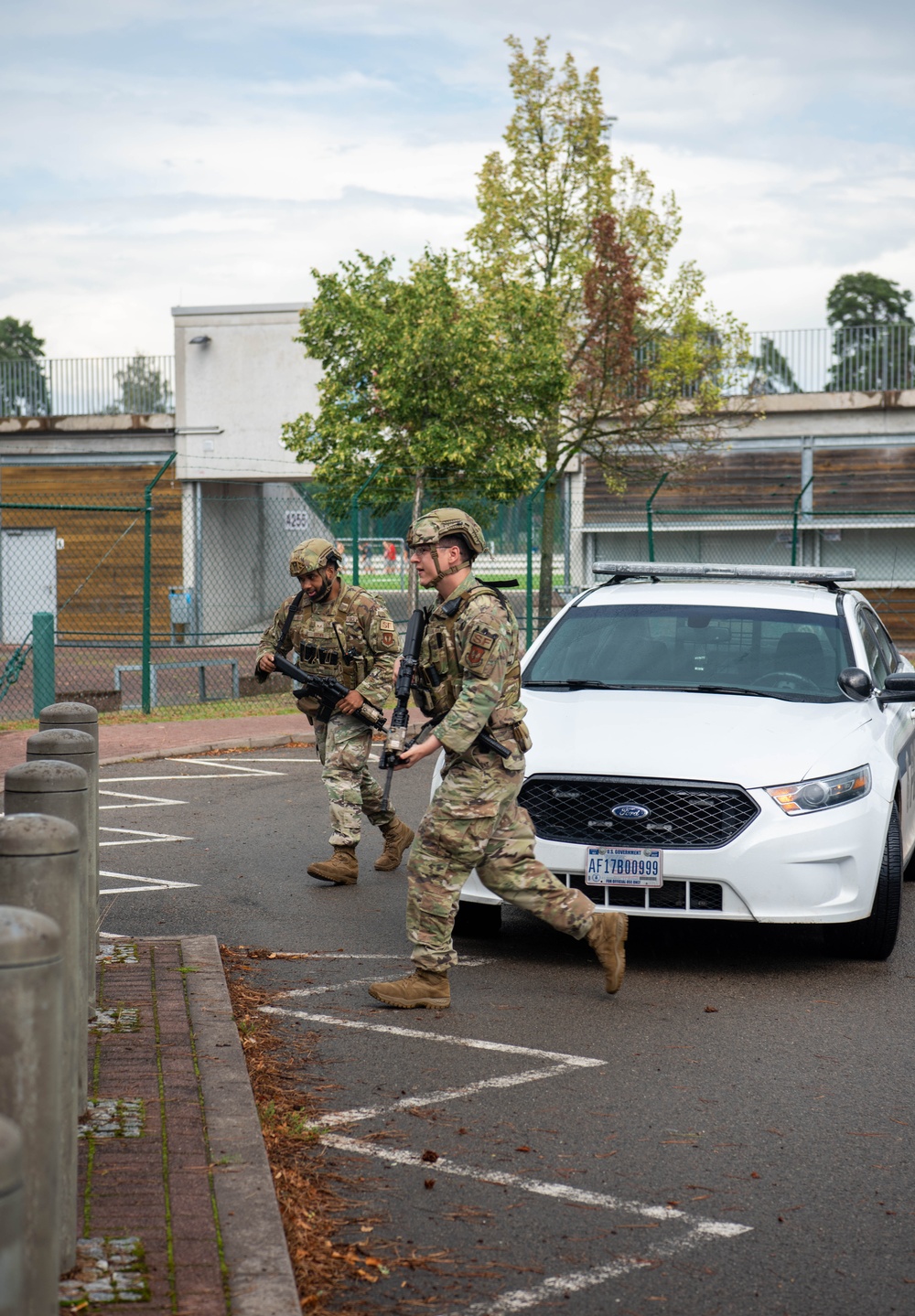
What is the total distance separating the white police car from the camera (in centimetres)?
610

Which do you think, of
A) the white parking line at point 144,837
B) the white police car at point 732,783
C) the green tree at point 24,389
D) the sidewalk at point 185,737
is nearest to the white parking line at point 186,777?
the sidewalk at point 185,737

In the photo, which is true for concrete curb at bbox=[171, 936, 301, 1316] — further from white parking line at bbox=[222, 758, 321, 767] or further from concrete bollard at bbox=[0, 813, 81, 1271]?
white parking line at bbox=[222, 758, 321, 767]

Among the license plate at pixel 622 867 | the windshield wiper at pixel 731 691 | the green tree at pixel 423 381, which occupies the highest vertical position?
the green tree at pixel 423 381

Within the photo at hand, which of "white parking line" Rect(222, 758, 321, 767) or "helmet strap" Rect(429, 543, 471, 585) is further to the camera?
"white parking line" Rect(222, 758, 321, 767)

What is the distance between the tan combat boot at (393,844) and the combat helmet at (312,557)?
1.59 meters

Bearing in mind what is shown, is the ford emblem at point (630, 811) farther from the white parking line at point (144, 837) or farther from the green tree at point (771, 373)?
the green tree at point (771, 373)

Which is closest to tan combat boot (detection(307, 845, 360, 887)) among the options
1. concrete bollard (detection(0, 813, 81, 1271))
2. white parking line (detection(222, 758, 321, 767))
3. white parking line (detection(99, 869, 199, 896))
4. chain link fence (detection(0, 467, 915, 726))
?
white parking line (detection(99, 869, 199, 896))

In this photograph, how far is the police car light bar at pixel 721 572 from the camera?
27.1 feet

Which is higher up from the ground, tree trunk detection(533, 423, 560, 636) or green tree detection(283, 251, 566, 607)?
green tree detection(283, 251, 566, 607)

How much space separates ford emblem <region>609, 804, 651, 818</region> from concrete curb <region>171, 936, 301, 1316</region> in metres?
1.71

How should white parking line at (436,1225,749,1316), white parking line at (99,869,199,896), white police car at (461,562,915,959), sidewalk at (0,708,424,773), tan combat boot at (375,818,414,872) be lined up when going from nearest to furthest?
white parking line at (436,1225,749,1316) < white police car at (461,562,915,959) < white parking line at (99,869,199,896) < tan combat boot at (375,818,414,872) < sidewalk at (0,708,424,773)

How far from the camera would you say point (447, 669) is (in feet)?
19.2

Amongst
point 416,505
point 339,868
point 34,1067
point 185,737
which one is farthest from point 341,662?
point 416,505

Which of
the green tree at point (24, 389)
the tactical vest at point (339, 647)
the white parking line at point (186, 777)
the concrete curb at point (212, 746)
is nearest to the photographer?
the tactical vest at point (339, 647)
